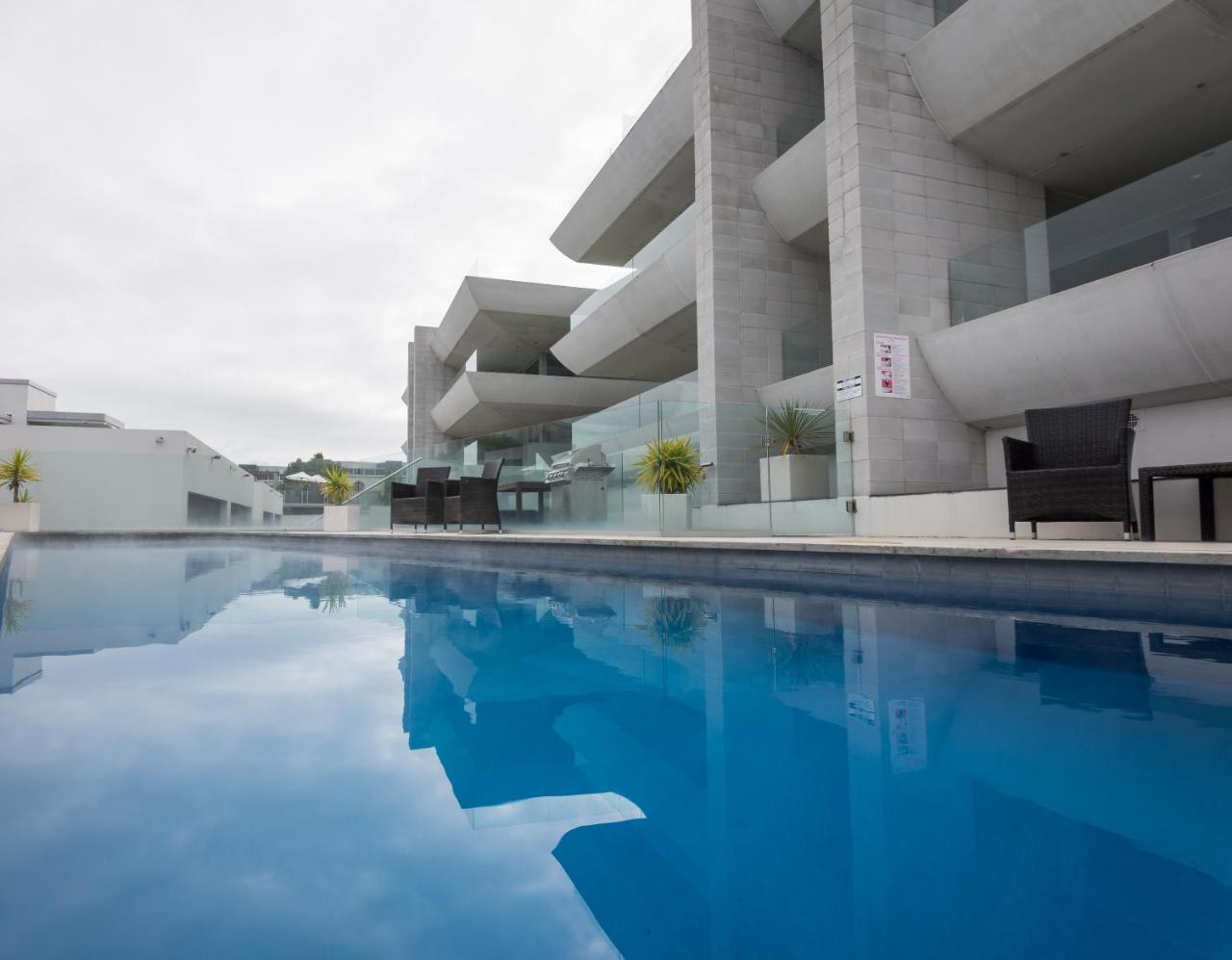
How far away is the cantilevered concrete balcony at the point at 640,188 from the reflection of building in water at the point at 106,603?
10539 millimetres

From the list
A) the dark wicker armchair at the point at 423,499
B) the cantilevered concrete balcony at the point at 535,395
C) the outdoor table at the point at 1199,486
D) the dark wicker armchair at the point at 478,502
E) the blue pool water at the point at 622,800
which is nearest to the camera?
the blue pool water at the point at 622,800

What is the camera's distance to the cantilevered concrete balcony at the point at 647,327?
45.8 ft

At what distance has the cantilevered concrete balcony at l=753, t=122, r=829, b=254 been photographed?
1017 cm

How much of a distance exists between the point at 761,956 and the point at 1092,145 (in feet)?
33.5

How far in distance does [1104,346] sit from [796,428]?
3284mm

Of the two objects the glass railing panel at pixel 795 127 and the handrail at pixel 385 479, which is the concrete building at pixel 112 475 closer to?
the handrail at pixel 385 479

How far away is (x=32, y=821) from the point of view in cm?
127

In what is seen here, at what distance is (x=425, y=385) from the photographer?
30.7m

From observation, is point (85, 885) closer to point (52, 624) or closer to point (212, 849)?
point (212, 849)

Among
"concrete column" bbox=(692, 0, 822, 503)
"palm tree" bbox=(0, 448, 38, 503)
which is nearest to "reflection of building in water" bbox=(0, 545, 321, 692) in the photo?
"concrete column" bbox=(692, 0, 822, 503)

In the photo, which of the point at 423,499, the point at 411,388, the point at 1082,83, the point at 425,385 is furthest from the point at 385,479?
the point at 411,388

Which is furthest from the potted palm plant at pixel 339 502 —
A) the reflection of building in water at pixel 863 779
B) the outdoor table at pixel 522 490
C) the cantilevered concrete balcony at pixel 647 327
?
the reflection of building in water at pixel 863 779

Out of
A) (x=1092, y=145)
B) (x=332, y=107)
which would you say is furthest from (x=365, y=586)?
(x=332, y=107)

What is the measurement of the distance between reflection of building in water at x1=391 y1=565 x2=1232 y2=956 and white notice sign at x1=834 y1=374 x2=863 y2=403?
5.59 metres
